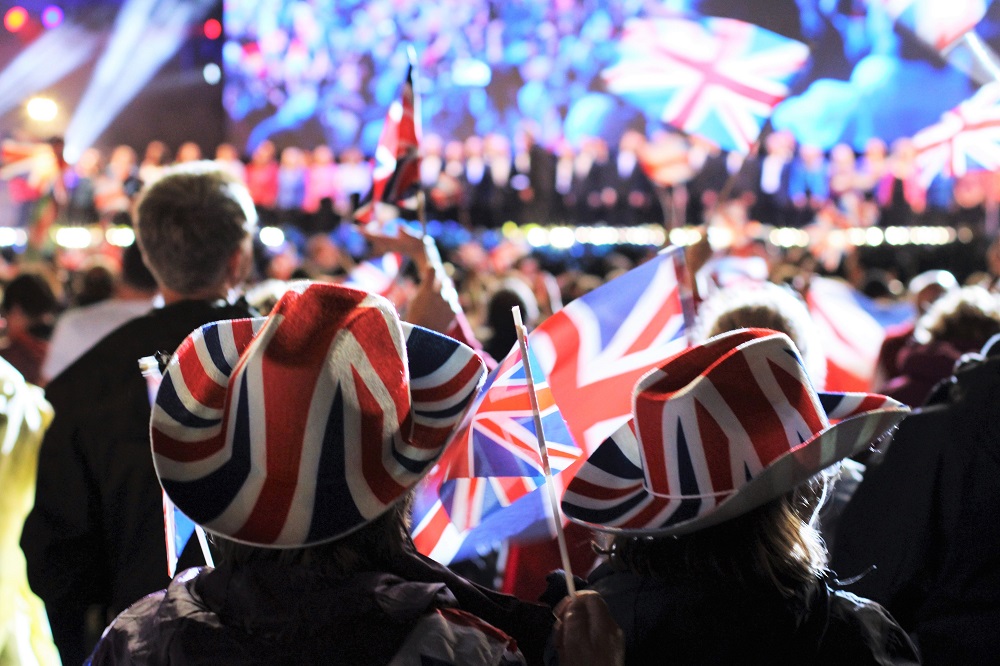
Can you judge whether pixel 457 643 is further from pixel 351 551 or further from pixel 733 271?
pixel 733 271

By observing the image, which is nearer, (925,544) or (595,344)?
(925,544)

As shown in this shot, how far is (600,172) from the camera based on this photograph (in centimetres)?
2256

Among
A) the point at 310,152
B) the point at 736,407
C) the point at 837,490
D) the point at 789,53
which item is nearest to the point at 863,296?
the point at 789,53

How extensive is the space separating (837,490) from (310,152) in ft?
57.6

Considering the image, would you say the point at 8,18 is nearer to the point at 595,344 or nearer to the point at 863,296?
the point at 863,296

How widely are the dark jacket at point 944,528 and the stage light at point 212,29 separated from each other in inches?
683

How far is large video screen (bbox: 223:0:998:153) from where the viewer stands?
749 inches

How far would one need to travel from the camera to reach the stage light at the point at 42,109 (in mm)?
16422

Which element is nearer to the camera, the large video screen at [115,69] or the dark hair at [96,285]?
the dark hair at [96,285]

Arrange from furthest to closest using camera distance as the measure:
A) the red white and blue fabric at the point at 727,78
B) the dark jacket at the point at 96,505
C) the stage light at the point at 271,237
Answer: the stage light at the point at 271,237
the red white and blue fabric at the point at 727,78
the dark jacket at the point at 96,505

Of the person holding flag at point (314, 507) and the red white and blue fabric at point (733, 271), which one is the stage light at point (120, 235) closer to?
the red white and blue fabric at point (733, 271)

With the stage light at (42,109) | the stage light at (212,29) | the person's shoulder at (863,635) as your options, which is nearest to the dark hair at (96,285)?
the person's shoulder at (863,635)

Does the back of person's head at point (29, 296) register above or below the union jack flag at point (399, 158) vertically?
below

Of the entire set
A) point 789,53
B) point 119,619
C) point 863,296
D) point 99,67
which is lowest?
point 863,296
